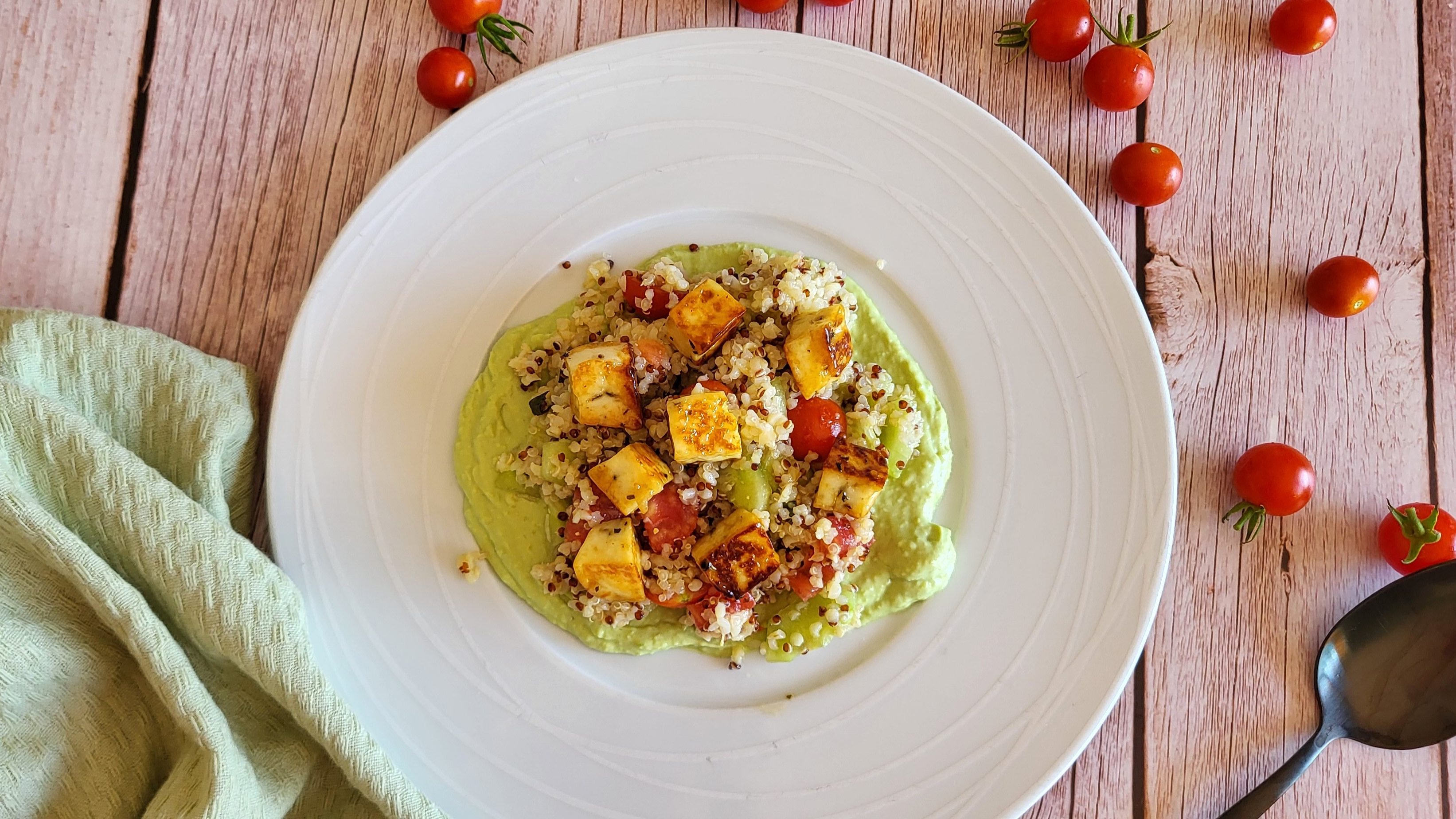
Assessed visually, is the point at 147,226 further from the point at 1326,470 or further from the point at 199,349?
the point at 1326,470

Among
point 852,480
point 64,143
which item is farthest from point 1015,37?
point 64,143

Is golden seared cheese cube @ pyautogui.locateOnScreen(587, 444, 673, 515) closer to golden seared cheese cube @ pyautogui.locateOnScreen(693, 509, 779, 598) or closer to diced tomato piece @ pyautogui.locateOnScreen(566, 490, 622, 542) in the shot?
diced tomato piece @ pyautogui.locateOnScreen(566, 490, 622, 542)

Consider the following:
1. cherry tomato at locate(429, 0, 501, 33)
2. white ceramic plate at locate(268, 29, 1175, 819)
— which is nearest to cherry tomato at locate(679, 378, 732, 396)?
white ceramic plate at locate(268, 29, 1175, 819)

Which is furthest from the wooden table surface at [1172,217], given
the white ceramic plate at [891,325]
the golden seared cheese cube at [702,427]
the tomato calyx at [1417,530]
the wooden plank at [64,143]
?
the golden seared cheese cube at [702,427]

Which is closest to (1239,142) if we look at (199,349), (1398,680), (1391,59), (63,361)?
(1391,59)

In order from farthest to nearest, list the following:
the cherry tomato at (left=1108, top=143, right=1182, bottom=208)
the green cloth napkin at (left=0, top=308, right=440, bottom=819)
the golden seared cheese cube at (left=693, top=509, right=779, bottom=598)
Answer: the cherry tomato at (left=1108, top=143, right=1182, bottom=208), the golden seared cheese cube at (left=693, top=509, right=779, bottom=598), the green cloth napkin at (left=0, top=308, right=440, bottom=819)

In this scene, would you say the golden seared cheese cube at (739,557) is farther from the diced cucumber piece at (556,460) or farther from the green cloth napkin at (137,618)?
the green cloth napkin at (137,618)

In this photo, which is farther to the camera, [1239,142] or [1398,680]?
[1239,142]
